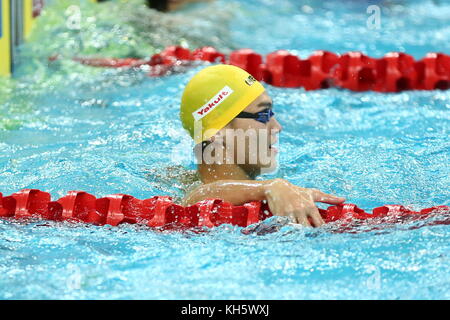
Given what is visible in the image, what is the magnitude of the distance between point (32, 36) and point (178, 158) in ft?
11.4

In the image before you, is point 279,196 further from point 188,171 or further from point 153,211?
point 188,171

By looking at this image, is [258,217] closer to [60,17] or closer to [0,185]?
[0,185]

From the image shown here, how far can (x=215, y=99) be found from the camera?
11.6 feet

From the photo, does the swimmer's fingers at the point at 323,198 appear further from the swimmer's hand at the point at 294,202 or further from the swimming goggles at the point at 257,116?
the swimming goggles at the point at 257,116

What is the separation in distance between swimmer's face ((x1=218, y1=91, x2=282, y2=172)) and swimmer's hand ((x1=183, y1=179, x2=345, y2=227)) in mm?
172

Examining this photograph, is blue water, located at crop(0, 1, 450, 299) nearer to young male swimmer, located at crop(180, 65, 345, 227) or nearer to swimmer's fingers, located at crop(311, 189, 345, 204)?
swimmer's fingers, located at crop(311, 189, 345, 204)

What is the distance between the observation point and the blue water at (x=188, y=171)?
110 inches

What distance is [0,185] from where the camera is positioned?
161 inches

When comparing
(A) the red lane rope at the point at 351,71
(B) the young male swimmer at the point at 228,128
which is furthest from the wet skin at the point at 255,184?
(A) the red lane rope at the point at 351,71

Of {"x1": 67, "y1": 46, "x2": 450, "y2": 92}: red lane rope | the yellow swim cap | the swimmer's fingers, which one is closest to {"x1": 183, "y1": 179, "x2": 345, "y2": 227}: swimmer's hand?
the swimmer's fingers

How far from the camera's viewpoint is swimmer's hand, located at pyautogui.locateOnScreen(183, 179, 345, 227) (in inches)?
121

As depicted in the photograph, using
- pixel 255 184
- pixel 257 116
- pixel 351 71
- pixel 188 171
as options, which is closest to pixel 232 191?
pixel 255 184

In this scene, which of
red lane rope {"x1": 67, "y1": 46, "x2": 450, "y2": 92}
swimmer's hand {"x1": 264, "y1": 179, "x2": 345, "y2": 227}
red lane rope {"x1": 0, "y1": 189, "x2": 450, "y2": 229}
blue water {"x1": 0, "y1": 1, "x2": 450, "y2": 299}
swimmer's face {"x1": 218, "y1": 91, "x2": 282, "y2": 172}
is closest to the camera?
blue water {"x1": 0, "y1": 1, "x2": 450, "y2": 299}
